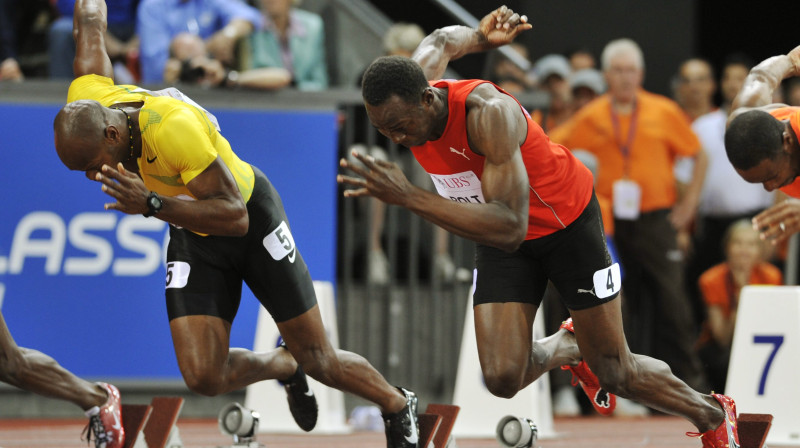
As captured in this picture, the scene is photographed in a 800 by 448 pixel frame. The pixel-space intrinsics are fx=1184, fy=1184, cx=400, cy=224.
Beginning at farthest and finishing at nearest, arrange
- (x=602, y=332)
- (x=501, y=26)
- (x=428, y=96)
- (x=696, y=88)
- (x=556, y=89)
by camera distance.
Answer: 1. (x=696, y=88)
2. (x=556, y=89)
3. (x=501, y=26)
4. (x=602, y=332)
5. (x=428, y=96)

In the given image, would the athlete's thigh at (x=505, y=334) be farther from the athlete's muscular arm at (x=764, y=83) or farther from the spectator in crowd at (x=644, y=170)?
the spectator in crowd at (x=644, y=170)

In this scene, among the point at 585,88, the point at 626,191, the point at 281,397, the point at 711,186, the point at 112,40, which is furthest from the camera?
the point at 585,88

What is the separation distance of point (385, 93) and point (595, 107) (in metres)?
5.16

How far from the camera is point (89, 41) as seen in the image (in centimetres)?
691

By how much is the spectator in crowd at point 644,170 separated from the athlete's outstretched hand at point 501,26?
354 centimetres

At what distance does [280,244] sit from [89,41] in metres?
1.66

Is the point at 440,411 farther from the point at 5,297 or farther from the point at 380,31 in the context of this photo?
the point at 380,31

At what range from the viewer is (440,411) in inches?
274

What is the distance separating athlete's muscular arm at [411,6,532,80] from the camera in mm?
6770


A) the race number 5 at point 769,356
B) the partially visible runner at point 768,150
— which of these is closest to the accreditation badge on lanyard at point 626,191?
the race number 5 at point 769,356

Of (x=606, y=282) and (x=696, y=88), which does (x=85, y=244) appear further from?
(x=696, y=88)

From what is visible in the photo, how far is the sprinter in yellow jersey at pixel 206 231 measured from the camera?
603 centimetres

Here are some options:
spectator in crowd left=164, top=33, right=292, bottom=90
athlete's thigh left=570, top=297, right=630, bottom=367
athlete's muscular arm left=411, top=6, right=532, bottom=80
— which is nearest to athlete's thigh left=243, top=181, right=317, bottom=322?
athlete's muscular arm left=411, top=6, right=532, bottom=80

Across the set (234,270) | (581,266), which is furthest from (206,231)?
(581,266)
